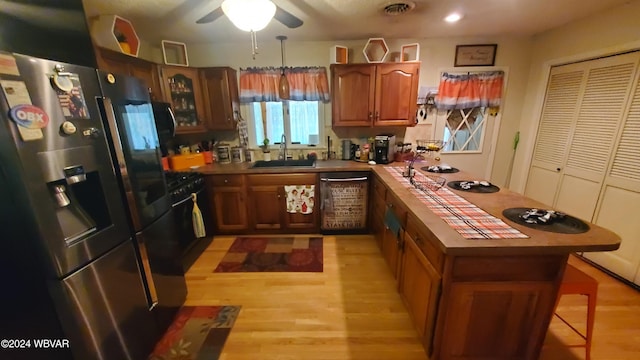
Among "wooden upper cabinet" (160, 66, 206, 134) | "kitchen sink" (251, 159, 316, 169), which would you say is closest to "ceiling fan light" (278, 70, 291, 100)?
"kitchen sink" (251, 159, 316, 169)

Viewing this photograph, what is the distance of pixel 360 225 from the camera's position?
3.01m

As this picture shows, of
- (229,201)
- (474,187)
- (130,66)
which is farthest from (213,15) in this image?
(474,187)

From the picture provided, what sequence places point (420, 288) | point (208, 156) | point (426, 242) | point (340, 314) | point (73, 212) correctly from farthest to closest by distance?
point (208, 156), point (340, 314), point (420, 288), point (426, 242), point (73, 212)

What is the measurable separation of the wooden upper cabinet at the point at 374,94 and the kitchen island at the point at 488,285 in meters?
1.71

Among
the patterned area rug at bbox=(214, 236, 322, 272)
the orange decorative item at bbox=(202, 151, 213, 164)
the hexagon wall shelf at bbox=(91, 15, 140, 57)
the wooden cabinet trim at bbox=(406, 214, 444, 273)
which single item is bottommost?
the patterned area rug at bbox=(214, 236, 322, 272)

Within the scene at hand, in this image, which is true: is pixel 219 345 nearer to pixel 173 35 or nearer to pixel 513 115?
pixel 173 35

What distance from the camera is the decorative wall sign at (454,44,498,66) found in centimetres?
300

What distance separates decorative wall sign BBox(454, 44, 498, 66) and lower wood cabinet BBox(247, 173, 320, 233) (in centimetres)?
240

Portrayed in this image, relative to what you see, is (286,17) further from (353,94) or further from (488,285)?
(488,285)

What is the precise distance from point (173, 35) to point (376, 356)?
3.60 m

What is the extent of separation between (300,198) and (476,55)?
2.87 metres

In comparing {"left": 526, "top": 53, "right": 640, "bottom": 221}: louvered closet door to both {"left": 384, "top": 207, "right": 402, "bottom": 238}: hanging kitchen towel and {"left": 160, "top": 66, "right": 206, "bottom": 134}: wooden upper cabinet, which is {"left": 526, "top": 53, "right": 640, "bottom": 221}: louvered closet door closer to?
{"left": 384, "top": 207, "right": 402, "bottom": 238}: hanging kitchen towel

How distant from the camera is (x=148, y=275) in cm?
153

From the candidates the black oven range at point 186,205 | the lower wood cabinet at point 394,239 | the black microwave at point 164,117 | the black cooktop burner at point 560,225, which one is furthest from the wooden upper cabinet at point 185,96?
the black cooktop burner at point 560,225
